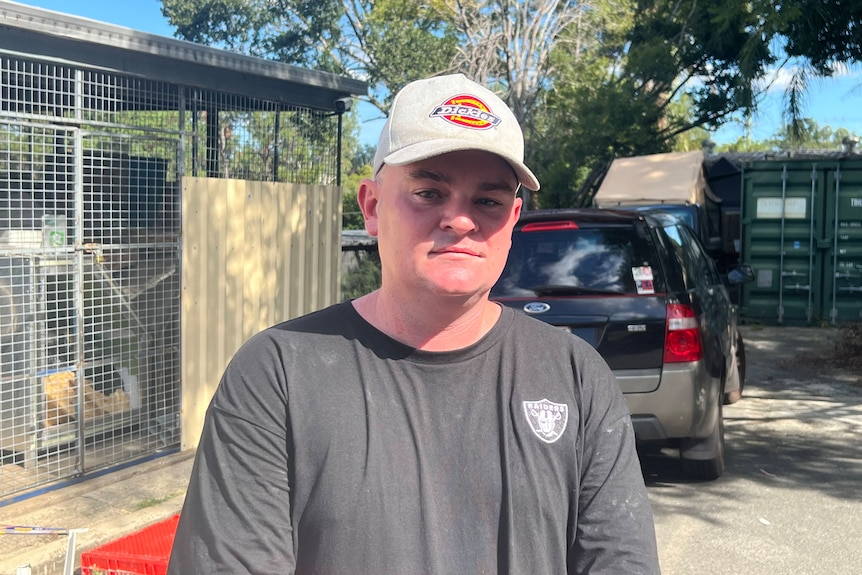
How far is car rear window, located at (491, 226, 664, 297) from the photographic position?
5996 mm

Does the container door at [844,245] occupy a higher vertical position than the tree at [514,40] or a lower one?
lower

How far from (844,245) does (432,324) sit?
14.3 m

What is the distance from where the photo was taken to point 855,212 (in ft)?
47.1

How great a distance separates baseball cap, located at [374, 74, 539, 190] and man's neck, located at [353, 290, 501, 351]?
291mm

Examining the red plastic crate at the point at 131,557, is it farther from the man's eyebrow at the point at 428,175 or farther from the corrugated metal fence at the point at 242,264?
the corrugated metal fence at the point at 242,264

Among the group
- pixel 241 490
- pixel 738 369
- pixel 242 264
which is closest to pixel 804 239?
pixel 738 369

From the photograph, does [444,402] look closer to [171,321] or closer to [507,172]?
[507,172]

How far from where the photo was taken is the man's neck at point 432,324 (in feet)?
5.98

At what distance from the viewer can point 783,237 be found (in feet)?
48.7

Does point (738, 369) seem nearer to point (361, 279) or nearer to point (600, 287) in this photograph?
point (600, 287)

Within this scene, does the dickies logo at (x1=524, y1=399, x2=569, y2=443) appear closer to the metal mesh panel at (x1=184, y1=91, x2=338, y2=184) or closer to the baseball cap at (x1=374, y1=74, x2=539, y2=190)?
the baseball cap at (x1=374, y1=74, x2=539, y2=190)

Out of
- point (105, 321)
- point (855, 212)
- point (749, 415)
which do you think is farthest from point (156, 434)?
point (855, 212)

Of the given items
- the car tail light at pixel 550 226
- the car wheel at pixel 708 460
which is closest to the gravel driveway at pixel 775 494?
the car wheel at pixel 708 460

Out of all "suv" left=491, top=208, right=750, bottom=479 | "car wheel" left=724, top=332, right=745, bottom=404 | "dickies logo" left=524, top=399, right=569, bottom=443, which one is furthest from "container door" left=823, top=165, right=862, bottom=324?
"dickies logo" left=524, top=399, right=569, bottom=443
